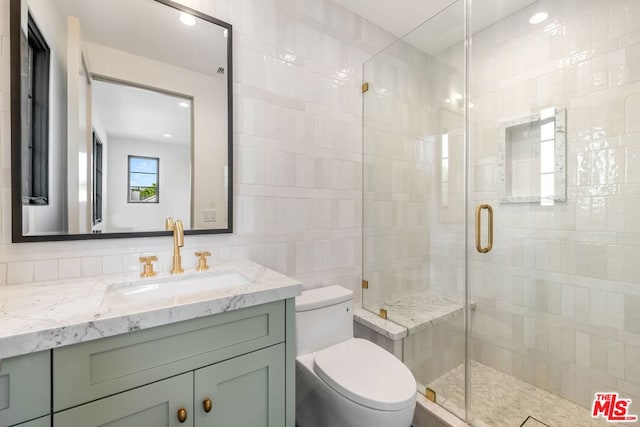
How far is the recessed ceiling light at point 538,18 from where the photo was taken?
1.71 metres

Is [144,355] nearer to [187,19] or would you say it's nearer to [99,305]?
[99,305]

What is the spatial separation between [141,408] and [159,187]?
88 cm

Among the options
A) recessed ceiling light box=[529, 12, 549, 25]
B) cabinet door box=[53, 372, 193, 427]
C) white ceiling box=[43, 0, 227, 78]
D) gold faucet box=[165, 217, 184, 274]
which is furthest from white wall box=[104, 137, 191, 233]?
recessed ceiling light box=[529, 12, 549, 25]

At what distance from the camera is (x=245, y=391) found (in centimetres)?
92

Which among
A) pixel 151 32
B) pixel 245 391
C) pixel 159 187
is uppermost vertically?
pixel 151 32

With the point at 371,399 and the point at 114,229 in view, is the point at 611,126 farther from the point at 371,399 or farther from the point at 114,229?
the point at 114,229

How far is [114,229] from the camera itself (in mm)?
1199

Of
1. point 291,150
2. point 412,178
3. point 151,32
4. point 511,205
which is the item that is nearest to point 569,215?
point 511,205

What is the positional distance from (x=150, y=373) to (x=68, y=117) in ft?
3.40

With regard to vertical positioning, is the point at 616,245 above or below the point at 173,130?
below

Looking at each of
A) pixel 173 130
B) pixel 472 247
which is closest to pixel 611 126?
pixel 472 247

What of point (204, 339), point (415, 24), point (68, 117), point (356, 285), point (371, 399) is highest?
point (415, 24)

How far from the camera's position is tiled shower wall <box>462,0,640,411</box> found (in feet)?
4.87

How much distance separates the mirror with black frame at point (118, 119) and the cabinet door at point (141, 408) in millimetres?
699
